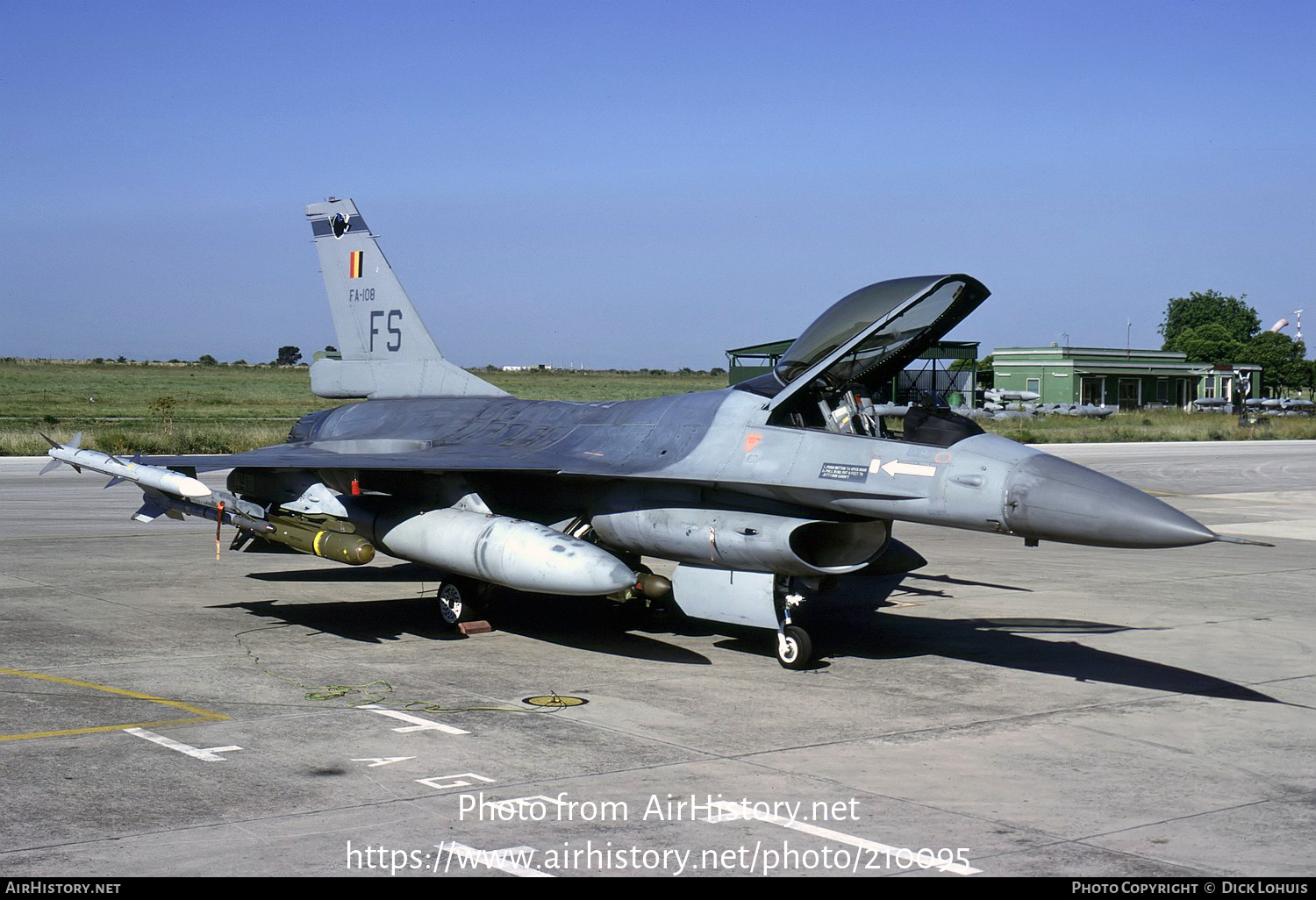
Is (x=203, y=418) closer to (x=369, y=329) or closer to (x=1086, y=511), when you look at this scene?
(x=369, y=329)

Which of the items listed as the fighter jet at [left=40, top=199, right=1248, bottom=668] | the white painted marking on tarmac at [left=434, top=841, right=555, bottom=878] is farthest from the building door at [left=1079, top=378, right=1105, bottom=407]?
the white painted marking on tarmac at [left=434, top=841, right=555, bottom=878]

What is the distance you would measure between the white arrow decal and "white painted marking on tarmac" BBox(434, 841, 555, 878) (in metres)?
4.94

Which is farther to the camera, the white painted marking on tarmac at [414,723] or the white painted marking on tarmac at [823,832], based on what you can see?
the white painted marking on tarmac at [414,723]

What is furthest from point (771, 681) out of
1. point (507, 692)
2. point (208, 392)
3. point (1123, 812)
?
point (208, 392)

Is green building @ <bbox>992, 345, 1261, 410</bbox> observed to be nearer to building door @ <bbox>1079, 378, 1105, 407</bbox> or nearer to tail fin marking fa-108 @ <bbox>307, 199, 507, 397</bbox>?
building door @ <bbox>1079, 378, 1105, 407</bbox>

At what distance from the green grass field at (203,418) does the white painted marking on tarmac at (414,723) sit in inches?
191

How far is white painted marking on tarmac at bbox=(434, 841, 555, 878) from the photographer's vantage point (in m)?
5.83

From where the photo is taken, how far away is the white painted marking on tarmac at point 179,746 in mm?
7864

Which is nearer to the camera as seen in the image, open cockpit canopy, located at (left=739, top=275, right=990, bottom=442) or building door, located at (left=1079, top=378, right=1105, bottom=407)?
open cockpit canopy, located at (left=739, top=275, right=990, bottom=442)

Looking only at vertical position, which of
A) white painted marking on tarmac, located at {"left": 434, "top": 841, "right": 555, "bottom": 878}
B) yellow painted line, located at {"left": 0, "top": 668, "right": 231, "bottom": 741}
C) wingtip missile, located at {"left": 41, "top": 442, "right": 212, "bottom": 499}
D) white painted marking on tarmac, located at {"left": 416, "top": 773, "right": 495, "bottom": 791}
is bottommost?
yellow painted line, located at {"left": 0, "top": 668, "right": 231, "bottom": 741}

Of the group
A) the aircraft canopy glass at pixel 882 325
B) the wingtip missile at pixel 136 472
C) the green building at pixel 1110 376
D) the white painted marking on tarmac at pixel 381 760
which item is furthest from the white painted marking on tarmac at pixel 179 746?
the green building at pixel 1110 376

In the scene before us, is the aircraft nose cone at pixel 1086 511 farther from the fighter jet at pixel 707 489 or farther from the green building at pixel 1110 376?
the green building at pixel 1110 376

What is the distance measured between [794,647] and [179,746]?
202 inches

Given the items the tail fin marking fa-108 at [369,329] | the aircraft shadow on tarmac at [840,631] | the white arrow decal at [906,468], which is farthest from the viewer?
the tail fin marking fa-108 at [369,329]
